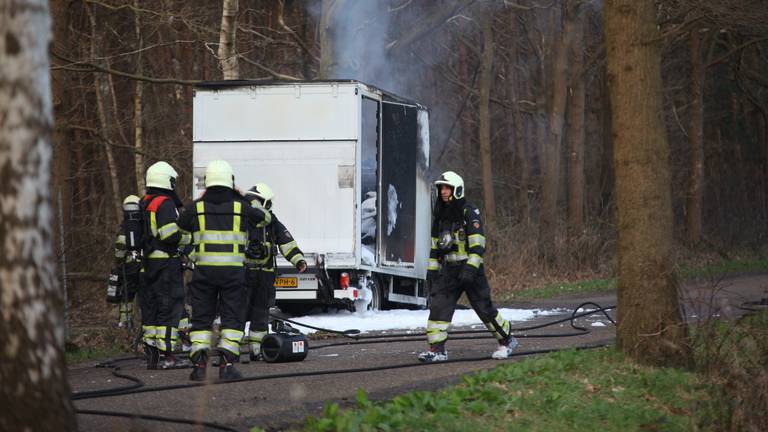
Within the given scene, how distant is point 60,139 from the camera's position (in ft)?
55.5

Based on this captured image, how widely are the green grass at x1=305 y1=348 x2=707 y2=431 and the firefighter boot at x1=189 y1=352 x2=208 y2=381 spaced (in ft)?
7.64

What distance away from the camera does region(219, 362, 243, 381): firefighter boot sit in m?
9.63

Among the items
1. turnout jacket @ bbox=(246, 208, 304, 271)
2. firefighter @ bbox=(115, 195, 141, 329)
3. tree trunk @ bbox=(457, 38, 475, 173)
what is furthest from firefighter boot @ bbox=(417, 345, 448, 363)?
tree trunk @ bbox=(457, 38, 475, 173)

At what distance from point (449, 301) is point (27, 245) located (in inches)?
264

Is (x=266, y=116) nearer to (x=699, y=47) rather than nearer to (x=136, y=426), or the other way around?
(x=136, y=426)

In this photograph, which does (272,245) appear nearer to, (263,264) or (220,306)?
(263,264)

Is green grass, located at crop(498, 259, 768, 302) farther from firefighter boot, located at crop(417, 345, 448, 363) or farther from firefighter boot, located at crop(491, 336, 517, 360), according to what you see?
firefighter boot, located at crop(417, 345, 448, 363)

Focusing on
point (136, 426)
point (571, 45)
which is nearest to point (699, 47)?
point (571, 45)

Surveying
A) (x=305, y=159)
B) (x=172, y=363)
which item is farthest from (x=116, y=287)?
(x=305, y=159)

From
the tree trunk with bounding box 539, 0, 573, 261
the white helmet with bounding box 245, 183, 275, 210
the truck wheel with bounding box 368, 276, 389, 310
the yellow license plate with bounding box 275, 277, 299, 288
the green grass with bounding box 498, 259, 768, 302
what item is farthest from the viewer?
the tree trunk with bounding box 539, 0, 573, 261

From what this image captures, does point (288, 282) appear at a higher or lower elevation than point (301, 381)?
higher

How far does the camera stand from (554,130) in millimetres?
27938

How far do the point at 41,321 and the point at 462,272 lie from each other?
658cm

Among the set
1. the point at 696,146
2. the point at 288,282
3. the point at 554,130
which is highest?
the point at 554,130
